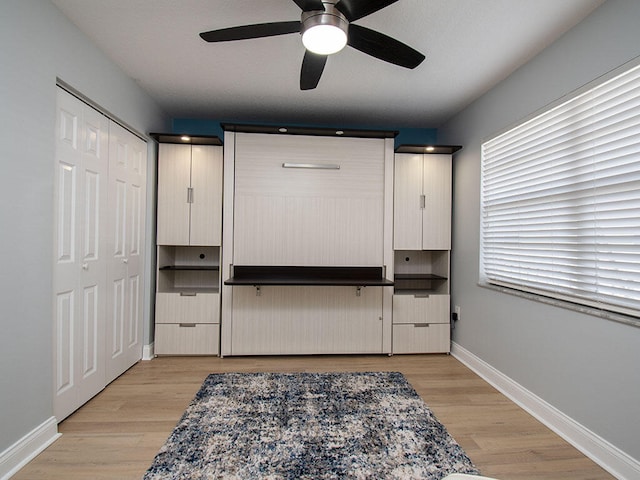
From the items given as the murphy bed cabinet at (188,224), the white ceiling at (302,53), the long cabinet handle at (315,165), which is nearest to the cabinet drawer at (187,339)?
the murphy bed cabinet at (188,224)

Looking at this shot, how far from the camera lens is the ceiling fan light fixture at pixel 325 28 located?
1.55 meters

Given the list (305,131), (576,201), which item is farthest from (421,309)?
(305,131)

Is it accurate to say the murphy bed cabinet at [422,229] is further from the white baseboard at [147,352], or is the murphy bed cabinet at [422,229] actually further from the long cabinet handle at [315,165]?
the white baseboard at [147,352]

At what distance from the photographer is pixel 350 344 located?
3471 millimetres

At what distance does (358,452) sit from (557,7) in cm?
287

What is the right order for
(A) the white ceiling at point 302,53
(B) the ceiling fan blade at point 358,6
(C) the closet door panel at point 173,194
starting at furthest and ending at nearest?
1. (C) the closet door panel at point 173,194
2. (A) the white ceiling at point 302,53
3. (B) the ceiling fan blade at point 358,6

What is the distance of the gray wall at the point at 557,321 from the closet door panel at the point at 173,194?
3.01 metres

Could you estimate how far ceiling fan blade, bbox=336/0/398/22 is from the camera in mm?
1464

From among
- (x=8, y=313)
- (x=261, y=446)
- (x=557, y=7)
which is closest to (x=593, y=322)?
(x=557, y=7)

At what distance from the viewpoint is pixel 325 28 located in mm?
1564

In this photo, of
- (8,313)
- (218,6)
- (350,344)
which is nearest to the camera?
(8,313)

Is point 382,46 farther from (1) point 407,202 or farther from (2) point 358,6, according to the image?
(1) point 407,202

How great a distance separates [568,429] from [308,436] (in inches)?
66.1

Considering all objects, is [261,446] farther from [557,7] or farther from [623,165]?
[557,7]
